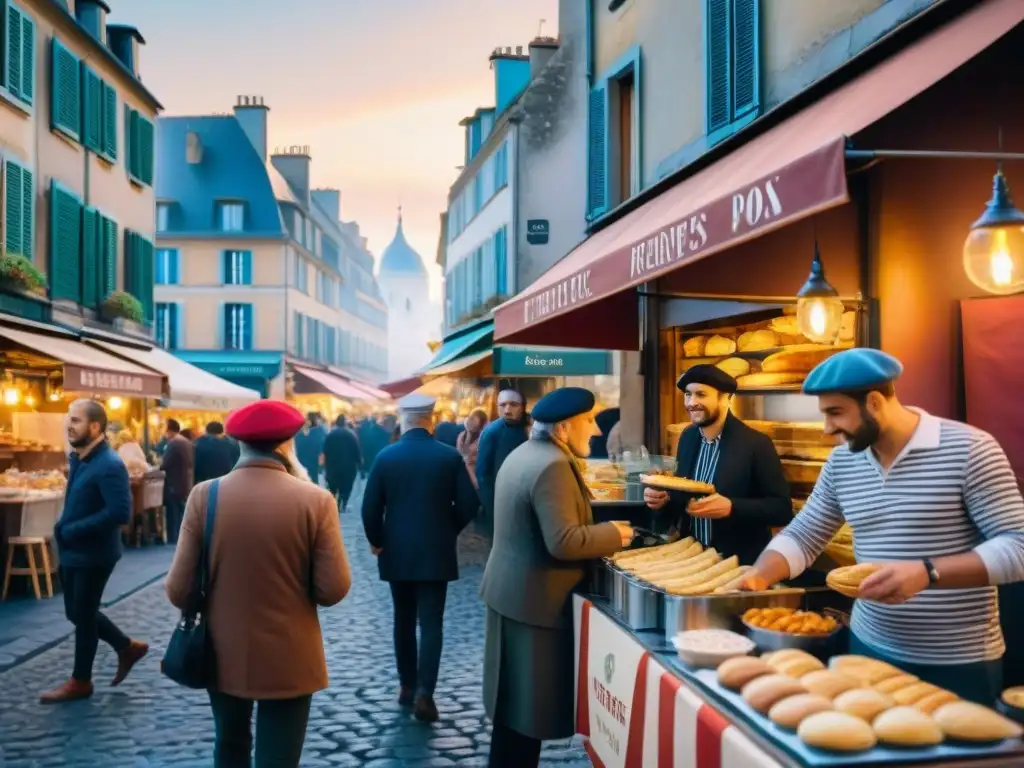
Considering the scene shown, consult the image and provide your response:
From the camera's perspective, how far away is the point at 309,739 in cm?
566

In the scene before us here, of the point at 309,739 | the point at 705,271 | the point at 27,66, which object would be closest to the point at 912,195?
the point at 705,271

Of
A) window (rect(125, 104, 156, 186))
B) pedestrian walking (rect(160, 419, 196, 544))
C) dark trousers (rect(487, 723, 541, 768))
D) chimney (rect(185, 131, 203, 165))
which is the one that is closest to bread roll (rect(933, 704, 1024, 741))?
dark trousers (rect(487, 723, 541, 768))

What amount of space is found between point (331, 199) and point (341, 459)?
3985 centimetres

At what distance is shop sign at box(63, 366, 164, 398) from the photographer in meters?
12.1

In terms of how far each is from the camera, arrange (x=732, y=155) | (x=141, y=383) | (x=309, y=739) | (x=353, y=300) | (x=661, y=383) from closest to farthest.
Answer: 1. (x=309, y=739)
2. (x=732, y=155)
3. (x=661, y=383)
4. (x=141, y=383)
5. (x=353, y=300)

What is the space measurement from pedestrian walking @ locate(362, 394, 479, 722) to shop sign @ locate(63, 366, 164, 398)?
7138 millimetres

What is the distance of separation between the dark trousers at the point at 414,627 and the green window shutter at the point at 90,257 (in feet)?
42.4

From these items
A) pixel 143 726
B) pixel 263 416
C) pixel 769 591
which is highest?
pixel 263 416

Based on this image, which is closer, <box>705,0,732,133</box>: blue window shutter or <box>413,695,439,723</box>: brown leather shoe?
<box>413,695,439,723</box>: brown leather shoe

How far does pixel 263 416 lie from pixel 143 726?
10.1 feet

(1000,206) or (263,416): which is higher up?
(1000,206)

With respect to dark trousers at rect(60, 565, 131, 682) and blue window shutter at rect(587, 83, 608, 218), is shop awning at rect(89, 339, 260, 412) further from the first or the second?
dark trousers at rect(60, 565, 131, 682)

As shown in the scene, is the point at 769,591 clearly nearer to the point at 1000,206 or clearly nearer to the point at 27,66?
the point at 1000,206

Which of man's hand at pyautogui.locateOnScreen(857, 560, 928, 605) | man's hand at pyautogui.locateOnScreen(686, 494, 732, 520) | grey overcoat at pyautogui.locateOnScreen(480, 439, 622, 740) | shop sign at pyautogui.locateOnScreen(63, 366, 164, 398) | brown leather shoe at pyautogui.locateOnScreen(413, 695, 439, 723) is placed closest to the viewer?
man's hand at pyautogui.locateOnScreen(857, 560, 928, 605)
